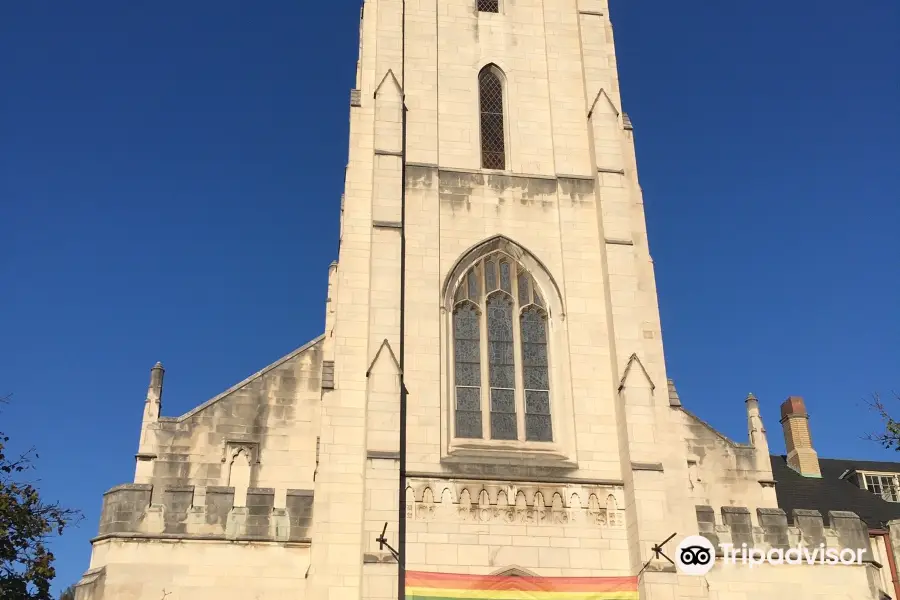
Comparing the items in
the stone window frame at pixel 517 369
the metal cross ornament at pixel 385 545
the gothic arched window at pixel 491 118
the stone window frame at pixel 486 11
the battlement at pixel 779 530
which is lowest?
the metal cross ornament at pixel 385 545

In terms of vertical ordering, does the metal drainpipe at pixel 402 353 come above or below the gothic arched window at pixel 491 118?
Answer: below

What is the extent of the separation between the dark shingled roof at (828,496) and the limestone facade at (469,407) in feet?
22.7

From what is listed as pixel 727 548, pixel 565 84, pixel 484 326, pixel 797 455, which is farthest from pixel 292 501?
pixel 797 455

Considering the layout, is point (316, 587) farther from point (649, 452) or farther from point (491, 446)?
point (649, 452)

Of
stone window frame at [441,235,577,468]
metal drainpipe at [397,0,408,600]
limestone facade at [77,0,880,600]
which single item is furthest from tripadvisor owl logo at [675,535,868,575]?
metal drainpipe at [397,0,408,600]

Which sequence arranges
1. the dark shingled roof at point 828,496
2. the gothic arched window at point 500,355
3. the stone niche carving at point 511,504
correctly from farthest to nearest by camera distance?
the dark shingled roof at point 828,496, the gothic arched window at point 500,355, the stone niche carving at point 511,504

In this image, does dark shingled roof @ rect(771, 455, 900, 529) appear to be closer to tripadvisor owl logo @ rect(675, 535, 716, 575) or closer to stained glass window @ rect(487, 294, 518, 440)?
tripadvisor owl logo @ rect(675, 535, 716, 575)

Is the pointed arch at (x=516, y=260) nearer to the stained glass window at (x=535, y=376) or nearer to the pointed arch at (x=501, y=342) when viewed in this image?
the pointed arch at (x=501, y=342)

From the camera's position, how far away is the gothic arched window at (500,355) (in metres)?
19.4

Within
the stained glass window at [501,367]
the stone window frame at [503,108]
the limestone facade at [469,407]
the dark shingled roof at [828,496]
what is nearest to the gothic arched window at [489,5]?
the limestone facade at [469,407]

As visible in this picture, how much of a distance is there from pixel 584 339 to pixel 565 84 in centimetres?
707

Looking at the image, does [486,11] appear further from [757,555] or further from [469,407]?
[757,555]

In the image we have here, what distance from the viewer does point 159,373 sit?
845 inches

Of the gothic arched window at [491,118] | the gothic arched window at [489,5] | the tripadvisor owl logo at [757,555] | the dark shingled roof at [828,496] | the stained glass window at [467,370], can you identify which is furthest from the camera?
the dark shingled roof at [828,496]
